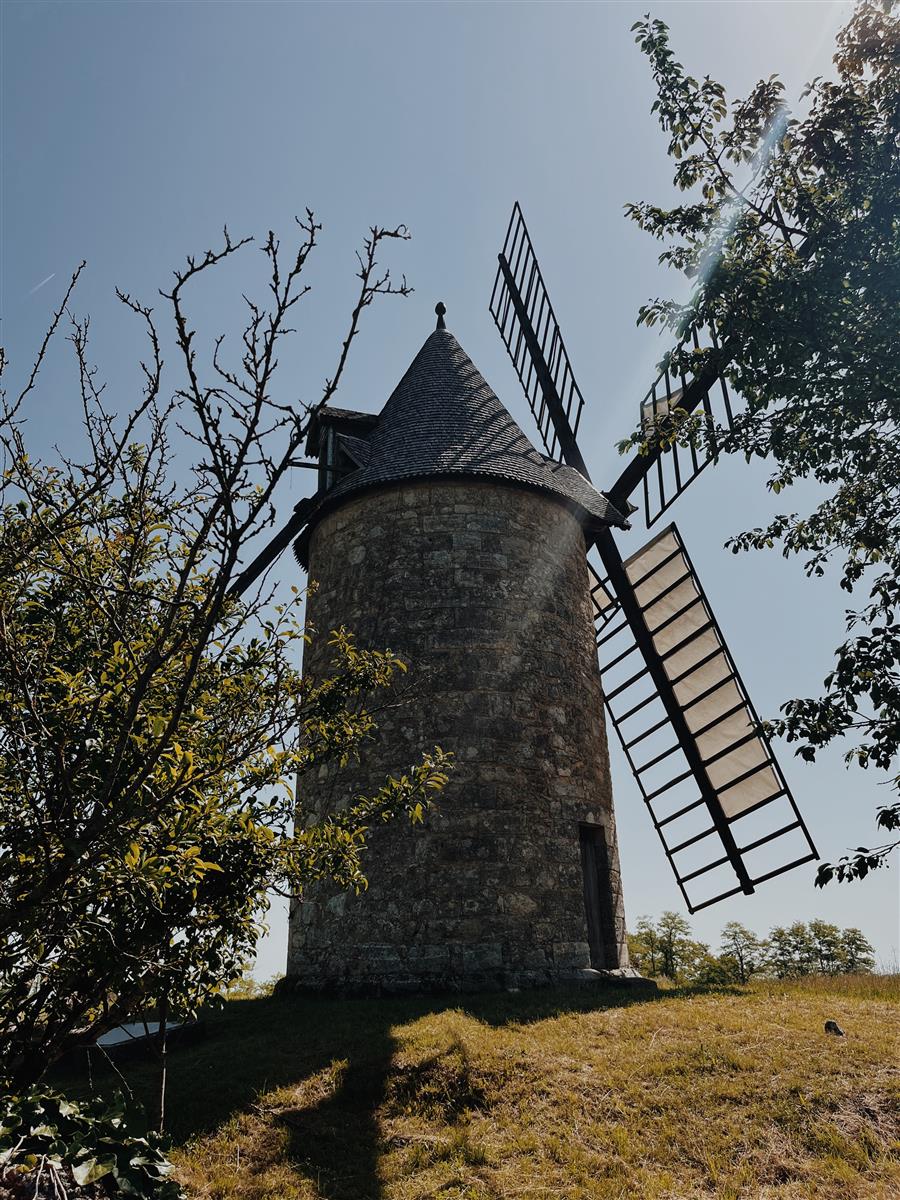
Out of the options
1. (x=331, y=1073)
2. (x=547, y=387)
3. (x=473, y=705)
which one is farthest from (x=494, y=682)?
(x=547, y=387)

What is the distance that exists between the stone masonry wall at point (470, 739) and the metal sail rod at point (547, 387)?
345 cm

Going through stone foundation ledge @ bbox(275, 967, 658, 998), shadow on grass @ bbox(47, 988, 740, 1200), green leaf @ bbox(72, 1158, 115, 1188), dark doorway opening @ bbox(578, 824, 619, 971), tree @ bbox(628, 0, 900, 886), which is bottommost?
green leaf @ bbox(72, 1158, 115, 1188)

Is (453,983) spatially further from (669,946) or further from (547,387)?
(669,946)

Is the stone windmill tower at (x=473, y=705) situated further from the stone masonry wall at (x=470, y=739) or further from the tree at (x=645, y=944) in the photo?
the tree at (x=645, y=944)

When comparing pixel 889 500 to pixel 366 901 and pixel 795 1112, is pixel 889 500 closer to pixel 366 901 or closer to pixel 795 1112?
pixel 795 1112

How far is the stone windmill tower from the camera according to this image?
818 cm

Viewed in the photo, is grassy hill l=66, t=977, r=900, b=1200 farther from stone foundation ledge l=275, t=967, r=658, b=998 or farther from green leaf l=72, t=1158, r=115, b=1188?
green leaf l=72, t=1158, r=115, b=1188

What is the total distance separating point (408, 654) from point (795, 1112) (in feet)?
17.8

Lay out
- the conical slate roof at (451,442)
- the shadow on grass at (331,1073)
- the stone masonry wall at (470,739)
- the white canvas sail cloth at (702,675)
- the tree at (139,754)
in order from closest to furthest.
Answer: the tree at (139,754) → the shadow on grass at (331,1073) → the stone masonry wall at (470,739) → the conical slate roof at (451,442) → the white canvas sail cloth at (702,675)

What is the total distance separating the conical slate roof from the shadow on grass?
576 centimetres

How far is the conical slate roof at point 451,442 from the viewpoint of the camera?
33.8ft

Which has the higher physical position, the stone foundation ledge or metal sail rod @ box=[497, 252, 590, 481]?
metal sail rod @ box=[497, 252, 590, 481]

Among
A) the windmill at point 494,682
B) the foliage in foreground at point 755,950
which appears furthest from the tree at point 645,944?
the windmill at point 494,682

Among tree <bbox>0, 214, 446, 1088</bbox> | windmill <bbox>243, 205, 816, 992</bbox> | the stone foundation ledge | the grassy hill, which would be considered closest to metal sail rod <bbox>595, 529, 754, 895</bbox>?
windmill <bbox>243, 205, 816, 992</bbox>
